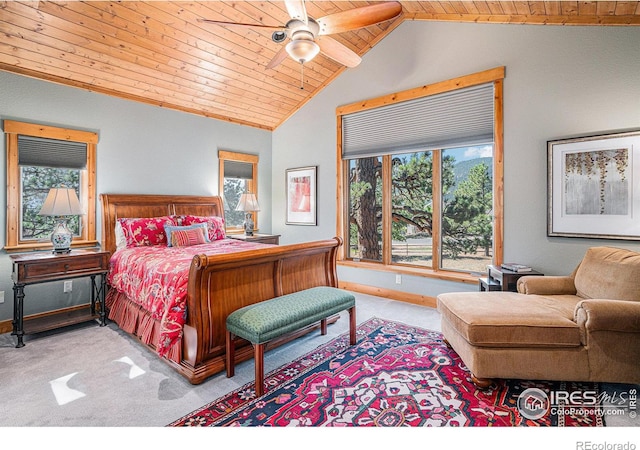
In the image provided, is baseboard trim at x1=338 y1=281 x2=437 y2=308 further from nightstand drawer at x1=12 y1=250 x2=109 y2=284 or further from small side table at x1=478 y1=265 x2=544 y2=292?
nightstand drawer at x1=12 y1=250 x2=109 y2=284

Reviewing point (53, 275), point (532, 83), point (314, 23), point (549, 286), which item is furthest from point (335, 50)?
point (53, 275)

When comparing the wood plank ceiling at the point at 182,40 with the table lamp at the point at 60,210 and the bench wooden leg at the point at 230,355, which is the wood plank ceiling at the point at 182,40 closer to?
the table lamp at the point at 60,210

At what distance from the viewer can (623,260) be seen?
2.51 meters

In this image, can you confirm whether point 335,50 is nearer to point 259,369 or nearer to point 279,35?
point 279,35

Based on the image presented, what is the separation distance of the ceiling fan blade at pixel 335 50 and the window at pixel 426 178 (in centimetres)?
157

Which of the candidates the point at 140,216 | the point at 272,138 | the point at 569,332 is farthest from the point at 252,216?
the point at 569,332

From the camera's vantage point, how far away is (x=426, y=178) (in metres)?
4.38

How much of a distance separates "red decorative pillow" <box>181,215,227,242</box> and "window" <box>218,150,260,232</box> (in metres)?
0.76

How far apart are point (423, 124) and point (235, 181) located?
318cm

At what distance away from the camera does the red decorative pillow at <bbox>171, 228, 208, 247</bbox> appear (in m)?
3.92

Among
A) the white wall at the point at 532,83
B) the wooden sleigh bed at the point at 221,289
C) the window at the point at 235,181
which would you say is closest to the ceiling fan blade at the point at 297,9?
the wooden sleigh bed at the point at 221,289

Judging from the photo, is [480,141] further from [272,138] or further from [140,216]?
[140,216]

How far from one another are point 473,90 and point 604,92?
120cm

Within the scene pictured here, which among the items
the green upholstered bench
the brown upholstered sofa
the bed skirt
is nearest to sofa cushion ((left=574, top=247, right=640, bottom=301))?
the brown upholstered sofa
